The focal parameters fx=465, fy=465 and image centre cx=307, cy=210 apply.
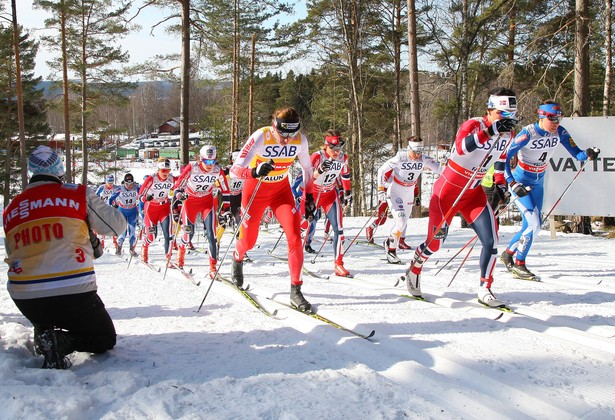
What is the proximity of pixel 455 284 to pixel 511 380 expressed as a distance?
316 centimetres

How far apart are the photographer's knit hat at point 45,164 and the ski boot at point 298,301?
2.55m

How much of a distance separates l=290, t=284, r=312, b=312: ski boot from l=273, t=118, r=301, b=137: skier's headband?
1.66 meters

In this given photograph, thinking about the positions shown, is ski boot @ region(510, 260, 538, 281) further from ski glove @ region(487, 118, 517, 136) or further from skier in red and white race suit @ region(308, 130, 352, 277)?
ski glove @ region(487, 118, 517, 136)

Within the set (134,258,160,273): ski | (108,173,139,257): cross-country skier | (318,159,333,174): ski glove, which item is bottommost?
(134,258,160,273): ski

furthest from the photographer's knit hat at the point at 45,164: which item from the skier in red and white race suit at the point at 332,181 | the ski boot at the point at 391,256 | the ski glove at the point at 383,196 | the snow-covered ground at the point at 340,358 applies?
the ski glove at the point at 383,196

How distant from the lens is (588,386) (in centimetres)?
300

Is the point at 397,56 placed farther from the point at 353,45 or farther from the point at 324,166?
the point at 324,166

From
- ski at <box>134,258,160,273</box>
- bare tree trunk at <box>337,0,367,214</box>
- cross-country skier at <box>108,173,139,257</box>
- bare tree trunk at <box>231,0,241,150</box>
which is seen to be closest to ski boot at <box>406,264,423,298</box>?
ski at <box>134,258,160,273</box>

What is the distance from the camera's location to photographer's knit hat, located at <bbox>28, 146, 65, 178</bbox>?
3.40 m

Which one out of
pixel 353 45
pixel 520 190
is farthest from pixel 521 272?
pixel 353 45

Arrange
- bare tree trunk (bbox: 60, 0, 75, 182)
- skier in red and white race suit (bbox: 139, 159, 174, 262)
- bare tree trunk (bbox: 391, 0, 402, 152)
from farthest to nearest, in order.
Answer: bare tree trunk (bbox: 60, 0, 75, 182)
bare tree trunk (bbox: 391, 0, 402, 152)
skier in red and white race suit (bbox: 139, 159, 174, 262)

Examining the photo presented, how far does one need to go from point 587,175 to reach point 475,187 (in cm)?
735

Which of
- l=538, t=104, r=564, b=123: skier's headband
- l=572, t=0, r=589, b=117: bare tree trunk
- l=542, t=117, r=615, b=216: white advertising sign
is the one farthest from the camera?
l=572, t=0, r=589, b=117: bare tree trunk

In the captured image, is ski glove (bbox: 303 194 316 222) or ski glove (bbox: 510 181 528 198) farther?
ski glove (bbox: 510 181 528 198)
